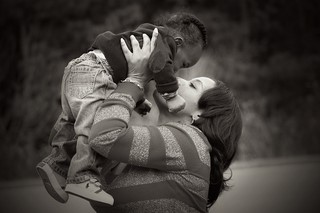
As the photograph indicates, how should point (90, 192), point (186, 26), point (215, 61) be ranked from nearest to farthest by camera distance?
point (90, 192) < point (186, 26) < point (215, 61)

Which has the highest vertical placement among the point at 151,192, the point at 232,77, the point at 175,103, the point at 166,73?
the point at 166,73

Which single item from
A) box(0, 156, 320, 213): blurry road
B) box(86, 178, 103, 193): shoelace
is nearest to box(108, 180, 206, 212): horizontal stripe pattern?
box(86, 178, 103, 193): shoelace

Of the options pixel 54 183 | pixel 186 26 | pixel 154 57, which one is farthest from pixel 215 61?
pixel 54 183

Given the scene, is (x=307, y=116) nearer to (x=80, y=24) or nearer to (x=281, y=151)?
(x=281, y=151)

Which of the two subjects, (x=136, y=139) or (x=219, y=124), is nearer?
(x=136, y=139)

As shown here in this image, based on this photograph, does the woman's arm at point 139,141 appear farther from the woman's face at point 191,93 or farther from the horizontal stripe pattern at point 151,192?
the woman's face at point 191,93

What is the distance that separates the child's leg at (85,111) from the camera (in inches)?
68.1

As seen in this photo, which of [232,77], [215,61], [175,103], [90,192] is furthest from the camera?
[232,77]

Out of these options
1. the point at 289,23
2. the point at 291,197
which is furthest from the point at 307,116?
the point at 291,197

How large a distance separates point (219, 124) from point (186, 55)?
12.9 inches

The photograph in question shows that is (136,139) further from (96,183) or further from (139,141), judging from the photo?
(96,183)

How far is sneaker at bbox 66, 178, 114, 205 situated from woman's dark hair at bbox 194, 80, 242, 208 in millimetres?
510

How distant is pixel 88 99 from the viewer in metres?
1.80

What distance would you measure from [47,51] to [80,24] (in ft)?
2.27
